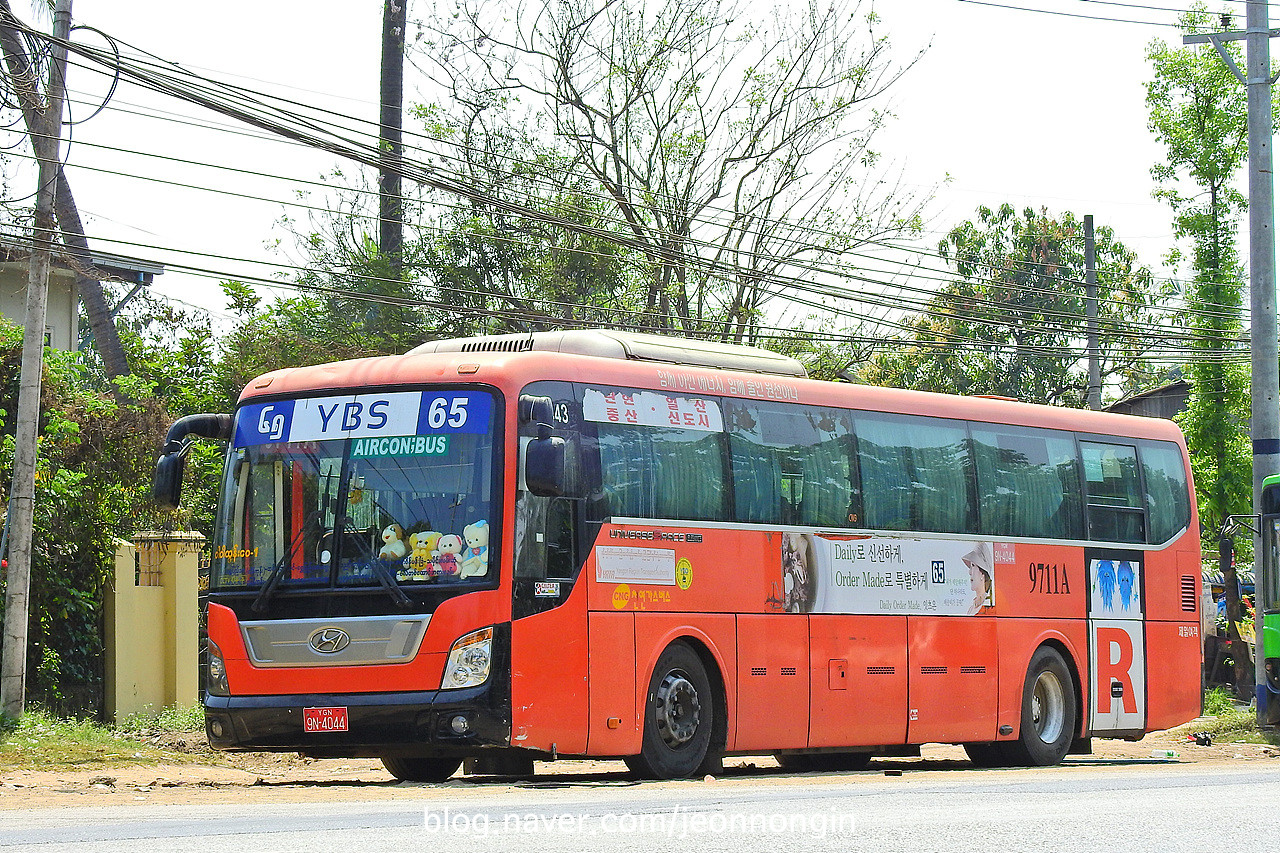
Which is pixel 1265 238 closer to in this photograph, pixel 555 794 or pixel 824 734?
pixel 824 734

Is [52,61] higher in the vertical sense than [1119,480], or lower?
higher

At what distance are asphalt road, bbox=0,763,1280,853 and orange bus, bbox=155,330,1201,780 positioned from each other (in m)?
0.86

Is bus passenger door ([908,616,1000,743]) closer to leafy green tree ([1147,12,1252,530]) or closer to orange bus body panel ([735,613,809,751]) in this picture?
orange bus body panel ([735,613,809,751])

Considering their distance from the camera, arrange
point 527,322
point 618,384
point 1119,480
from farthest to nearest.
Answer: point 527,322 < point 1119,480 < point 618,384

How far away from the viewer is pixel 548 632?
11.9 metres

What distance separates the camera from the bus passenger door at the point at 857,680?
14.4 metres

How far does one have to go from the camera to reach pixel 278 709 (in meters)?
12.0

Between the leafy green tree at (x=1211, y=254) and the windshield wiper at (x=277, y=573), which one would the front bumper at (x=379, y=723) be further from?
the leafy green tree at (x=1211, y=254)

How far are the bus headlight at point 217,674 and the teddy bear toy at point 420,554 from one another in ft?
5.82

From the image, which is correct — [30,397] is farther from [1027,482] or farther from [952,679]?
[1027,482]

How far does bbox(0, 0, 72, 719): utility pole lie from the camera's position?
635 inches

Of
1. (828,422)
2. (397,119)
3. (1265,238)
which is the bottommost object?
(828,422)

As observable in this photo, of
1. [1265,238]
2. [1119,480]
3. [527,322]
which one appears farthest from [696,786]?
[527,322]

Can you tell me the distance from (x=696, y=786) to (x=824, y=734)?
113 inches
